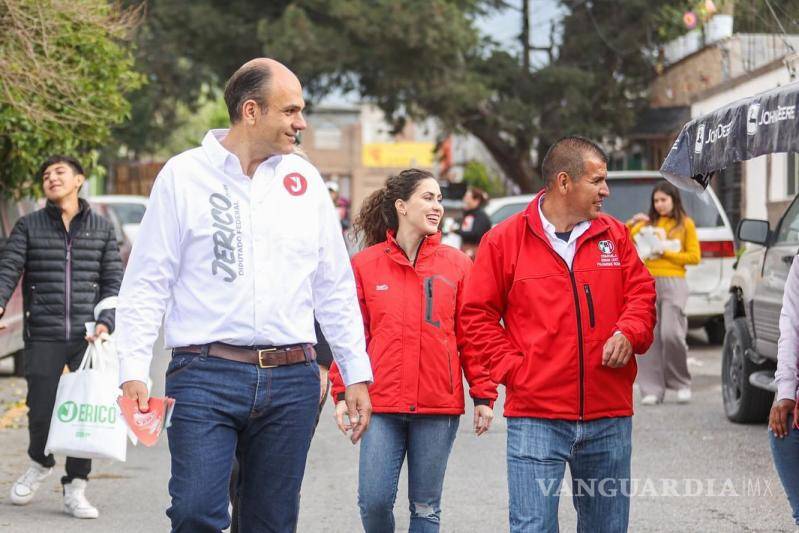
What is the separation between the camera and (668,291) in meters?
11.6

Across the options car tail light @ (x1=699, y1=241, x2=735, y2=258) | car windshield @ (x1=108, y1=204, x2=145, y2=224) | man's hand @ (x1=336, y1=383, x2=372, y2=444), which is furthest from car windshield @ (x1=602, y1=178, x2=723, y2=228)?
man's hand @ (x1=336, y1=383, x2=372, y2=444)

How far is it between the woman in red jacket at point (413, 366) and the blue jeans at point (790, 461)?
3.86 ft

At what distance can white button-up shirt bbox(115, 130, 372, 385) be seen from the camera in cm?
434

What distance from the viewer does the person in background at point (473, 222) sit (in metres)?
16.5

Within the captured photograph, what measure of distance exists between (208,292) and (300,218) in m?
0.39

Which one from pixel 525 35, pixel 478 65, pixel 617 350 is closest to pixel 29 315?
pixel 617 350

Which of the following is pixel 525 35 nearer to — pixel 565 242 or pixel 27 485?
pixel 27 485

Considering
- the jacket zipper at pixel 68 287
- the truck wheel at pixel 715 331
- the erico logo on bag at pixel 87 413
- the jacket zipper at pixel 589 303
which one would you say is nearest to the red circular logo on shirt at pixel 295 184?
the jacket zipper at pixel 589 303

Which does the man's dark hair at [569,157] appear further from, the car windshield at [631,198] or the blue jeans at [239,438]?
the car windshield at [631,198]

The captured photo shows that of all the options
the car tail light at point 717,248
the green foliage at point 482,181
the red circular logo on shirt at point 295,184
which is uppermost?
the green foliage at point 482,181

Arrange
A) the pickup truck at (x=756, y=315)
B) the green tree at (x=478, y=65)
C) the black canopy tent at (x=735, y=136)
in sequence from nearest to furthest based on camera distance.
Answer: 1. the black canopy tent at (x=735, y=136)
2. the pickup truck at (x=756, y=315)
3. the green tree at (x=478, y=65)

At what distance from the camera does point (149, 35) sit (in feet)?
Result: 104

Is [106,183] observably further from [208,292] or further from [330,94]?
[208,292]

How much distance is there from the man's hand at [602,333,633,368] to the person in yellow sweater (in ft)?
22.2
